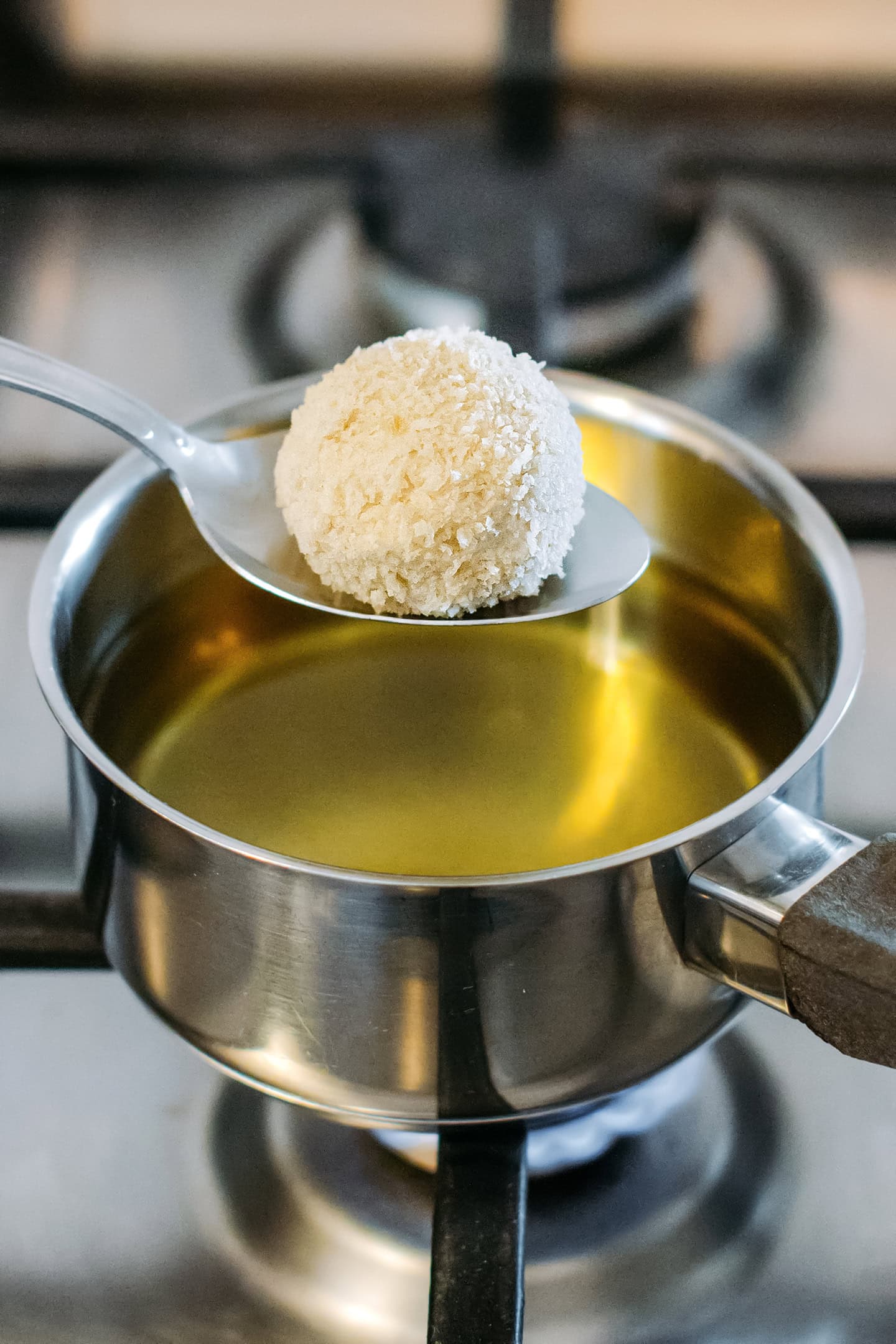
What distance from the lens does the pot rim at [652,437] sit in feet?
0.82

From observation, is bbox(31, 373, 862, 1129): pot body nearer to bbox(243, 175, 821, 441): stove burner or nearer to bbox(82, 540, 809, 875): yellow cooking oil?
bbox(82, 540, 809, 875): yellow cooking oil

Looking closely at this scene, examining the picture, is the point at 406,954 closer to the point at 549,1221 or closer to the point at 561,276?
the point at 549,1221

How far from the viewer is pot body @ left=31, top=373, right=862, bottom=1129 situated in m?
0.25

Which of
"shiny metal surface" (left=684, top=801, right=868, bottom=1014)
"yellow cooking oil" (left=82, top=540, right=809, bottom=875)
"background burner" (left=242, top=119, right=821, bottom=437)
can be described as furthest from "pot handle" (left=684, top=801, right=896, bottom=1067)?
"background burner" (left=242, top=119, right=821, bottom=437)

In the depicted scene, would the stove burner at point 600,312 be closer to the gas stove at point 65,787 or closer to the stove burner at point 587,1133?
the gas stove at point 65,787

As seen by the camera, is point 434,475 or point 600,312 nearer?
point 434,475

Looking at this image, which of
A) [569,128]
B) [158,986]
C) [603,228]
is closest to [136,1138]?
[158,986]

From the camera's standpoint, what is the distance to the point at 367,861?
365mm

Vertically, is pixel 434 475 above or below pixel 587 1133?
above

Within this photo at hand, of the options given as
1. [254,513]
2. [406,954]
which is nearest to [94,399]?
[254,513]

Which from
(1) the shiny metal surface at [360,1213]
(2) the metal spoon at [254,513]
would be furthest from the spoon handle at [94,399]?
(1) the shiny metal surface at [360,1213]

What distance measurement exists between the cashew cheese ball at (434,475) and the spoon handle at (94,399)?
4 centimetres

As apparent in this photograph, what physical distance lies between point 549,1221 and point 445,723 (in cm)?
15

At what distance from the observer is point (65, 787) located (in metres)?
0.42
